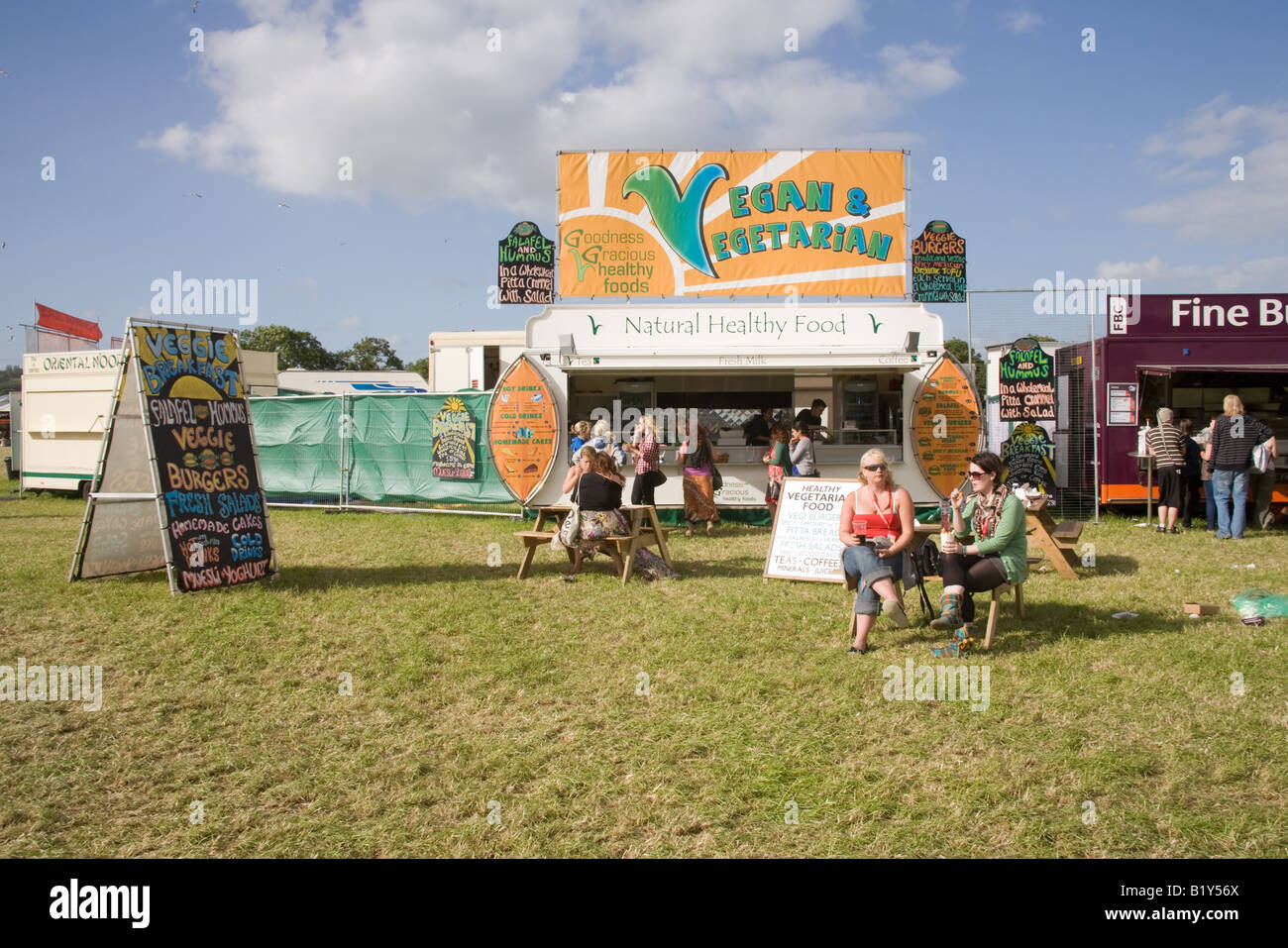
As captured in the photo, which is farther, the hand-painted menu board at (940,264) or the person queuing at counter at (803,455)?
the hand-painted menu board at (940,264)

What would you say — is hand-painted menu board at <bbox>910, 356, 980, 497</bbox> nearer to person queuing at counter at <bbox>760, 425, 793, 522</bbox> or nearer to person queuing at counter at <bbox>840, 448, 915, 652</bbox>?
person queuing at counter at <bbox>760, 425, 793, 522</bbox>

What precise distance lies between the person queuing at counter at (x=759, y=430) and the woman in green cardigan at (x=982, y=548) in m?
6.42

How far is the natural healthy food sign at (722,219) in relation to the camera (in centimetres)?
1332

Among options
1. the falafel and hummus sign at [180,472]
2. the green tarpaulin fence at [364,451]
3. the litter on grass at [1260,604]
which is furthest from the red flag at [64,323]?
the litter on grass at [1260,604]

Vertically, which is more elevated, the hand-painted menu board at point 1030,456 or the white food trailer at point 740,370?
the white food trailer at point 740,370

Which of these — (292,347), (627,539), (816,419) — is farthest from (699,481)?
(292,347)

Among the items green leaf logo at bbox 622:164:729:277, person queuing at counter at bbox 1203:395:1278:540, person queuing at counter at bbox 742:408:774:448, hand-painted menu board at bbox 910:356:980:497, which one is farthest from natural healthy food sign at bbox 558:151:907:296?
person queuing at counter at bbox 1203:395:1278:540

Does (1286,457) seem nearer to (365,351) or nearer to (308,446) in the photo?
(308,446)

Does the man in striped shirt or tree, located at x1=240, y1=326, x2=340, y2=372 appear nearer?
the man in striped shirt

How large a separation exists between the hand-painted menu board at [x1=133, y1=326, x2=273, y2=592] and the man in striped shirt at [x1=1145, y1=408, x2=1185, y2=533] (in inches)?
424

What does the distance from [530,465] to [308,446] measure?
491 centimetres

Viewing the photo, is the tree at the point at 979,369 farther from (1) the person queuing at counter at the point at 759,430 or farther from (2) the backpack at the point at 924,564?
(2) the backpack at the point at 924,564

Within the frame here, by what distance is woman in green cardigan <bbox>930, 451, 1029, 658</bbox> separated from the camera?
6.13 m
